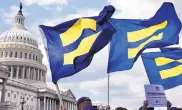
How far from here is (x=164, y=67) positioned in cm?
1107

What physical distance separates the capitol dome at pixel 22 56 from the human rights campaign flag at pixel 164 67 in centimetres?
8519

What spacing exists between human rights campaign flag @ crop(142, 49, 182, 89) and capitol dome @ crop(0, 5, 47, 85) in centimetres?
8519

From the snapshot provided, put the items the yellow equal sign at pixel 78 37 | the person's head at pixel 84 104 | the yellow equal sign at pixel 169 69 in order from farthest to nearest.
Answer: the yellow equal sign at pixel 169 69, the yellow equal sign at pixel 78 37, the person's head at pixel 84 104

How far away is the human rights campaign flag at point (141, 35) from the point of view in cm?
964

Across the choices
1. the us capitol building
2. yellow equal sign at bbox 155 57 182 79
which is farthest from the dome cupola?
yellow equal sign at bbox 155 57 182 79

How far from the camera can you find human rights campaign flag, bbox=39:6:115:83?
816 cm

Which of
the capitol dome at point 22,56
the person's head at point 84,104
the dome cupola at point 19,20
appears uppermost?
the dome cupola at point 19,20

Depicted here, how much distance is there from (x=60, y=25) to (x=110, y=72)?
1.57m

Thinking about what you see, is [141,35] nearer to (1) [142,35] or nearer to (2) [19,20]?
(1) [142,35]

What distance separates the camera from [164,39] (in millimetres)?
9977

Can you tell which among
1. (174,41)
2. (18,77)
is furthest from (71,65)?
(18,77)

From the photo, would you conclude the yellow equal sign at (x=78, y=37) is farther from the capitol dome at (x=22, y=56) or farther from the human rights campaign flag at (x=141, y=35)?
the capitol dome at (x=22, y=56)

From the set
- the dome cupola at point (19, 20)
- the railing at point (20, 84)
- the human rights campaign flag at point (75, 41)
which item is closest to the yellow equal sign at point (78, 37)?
the human rights campaign flag at point (75, 41)

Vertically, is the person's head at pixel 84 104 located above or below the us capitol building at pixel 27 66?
below
